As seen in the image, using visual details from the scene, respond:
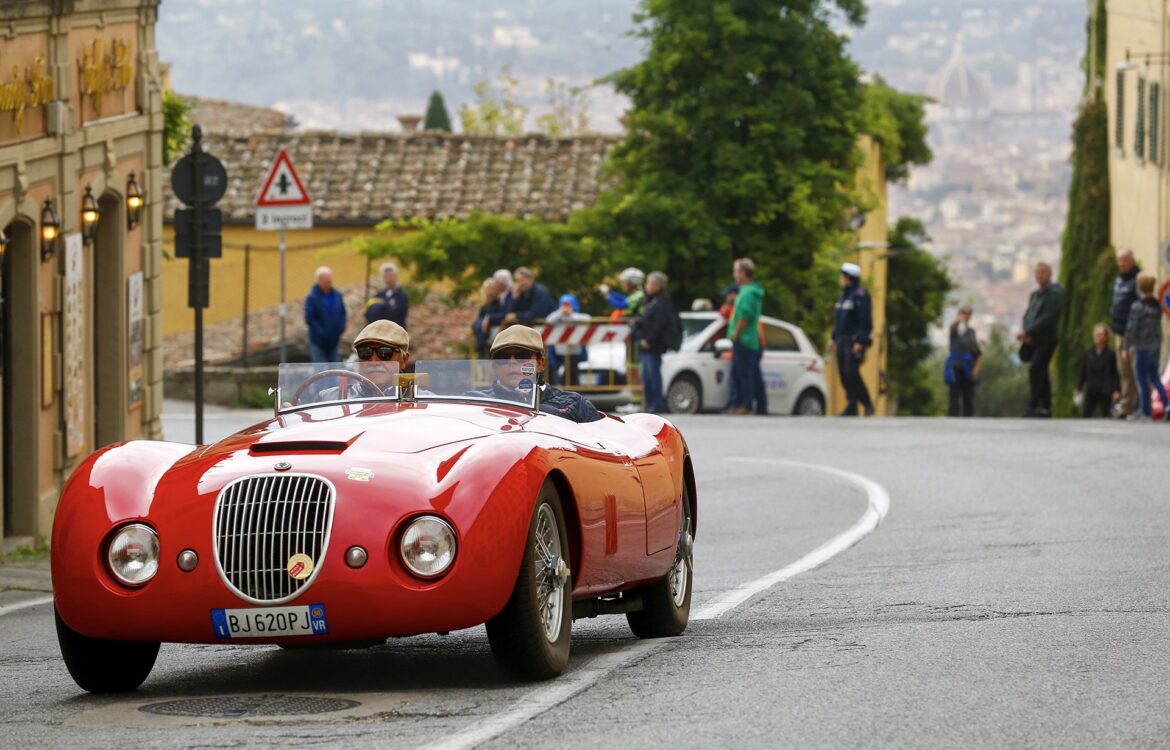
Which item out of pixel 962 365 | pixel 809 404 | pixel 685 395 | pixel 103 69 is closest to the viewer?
pixel 103 69

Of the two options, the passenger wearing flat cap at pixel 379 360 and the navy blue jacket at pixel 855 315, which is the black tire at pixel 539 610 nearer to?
the passenger wearing flat cap at pixel 379 360

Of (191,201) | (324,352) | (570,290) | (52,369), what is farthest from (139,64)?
(570,290)

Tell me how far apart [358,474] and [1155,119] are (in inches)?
Answer: 1347

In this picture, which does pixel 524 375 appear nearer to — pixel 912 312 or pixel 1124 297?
pixel 1124 297

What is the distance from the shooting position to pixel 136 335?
74.6 feet

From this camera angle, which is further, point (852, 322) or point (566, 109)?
point (566, 109)

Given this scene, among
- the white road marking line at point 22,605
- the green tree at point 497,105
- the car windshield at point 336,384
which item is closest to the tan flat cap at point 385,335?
the car windshield at point 336,384

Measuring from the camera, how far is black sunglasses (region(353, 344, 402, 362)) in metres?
10.5

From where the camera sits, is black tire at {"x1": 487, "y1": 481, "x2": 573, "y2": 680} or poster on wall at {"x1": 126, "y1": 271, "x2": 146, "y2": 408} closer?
black tire at {"x1": 487, "y1": 481, "x2": 573, "y2": 680}

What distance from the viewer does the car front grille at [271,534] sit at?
26.4 feet

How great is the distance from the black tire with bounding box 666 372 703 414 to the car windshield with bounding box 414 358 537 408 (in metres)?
22.5

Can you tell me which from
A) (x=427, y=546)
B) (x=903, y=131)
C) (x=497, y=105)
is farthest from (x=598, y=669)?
(x=497, y=105)

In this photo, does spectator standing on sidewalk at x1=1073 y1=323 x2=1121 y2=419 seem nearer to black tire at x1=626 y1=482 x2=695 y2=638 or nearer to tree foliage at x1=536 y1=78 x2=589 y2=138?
black tire at x1=626 y1=482 x2=695 y2=638

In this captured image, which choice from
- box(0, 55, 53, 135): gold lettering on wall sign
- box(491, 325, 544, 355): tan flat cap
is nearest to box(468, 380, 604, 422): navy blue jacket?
box(491, 325, 544, 355): tan flat cap
